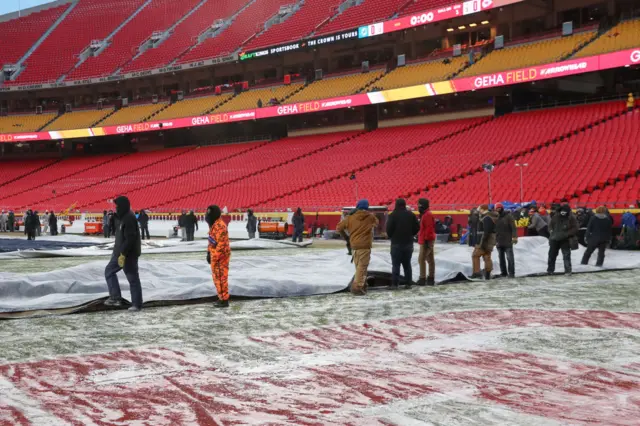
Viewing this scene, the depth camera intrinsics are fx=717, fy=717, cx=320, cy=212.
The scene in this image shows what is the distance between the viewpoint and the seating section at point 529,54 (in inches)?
1372

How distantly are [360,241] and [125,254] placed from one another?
12.6 ft

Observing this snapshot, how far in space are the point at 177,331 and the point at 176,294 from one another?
276 cm

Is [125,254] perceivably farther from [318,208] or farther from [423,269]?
[318,208]

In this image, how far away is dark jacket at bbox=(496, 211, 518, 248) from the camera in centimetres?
1426

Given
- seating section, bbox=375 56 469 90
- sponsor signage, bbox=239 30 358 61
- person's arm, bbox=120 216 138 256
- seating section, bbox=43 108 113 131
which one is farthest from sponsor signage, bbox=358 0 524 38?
person's arm, bbox=120 216 138 256

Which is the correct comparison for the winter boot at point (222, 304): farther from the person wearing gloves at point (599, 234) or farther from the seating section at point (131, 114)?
the seating section at point (131, 114)

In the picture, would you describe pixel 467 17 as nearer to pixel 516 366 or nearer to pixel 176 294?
pixel 176 294

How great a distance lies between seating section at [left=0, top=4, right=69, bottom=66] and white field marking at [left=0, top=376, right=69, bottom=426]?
→ 6504 cm

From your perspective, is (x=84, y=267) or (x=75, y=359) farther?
(x=84, y=267)

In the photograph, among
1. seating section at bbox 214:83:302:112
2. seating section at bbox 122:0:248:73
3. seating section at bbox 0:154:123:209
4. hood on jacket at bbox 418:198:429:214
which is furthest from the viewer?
seating section at bbox 122:0:248:73

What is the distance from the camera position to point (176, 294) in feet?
36.9

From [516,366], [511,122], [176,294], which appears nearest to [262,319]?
[176,294]

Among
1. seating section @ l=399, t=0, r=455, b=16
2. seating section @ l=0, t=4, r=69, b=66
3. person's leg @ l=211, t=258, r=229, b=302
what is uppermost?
seating section @ l=0, t=4, r=69, b=66

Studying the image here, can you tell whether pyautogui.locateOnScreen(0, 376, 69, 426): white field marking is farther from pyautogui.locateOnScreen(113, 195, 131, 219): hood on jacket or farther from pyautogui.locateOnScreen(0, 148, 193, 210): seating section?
pyautogui.locateOnScreen(0, 148, 193, 210): seating section
